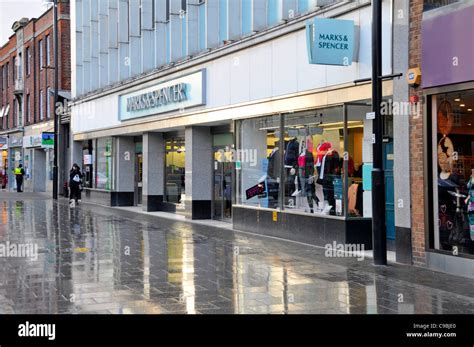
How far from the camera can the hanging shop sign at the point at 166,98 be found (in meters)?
17.9

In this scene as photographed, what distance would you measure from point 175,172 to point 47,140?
12.3m

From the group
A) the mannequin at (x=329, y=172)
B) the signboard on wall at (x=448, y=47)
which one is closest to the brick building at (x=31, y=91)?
the mannequin at (x=329, y=172)

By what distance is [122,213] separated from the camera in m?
21.6

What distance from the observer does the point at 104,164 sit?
26781 mm

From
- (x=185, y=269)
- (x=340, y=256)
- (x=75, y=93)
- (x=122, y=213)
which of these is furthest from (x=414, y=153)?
(x=75, y=93)

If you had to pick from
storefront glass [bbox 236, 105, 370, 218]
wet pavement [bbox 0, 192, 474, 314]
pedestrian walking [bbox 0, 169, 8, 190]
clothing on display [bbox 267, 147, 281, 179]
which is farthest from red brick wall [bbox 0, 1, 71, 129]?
clothing on display [bbox 267, 147, 281, 179]

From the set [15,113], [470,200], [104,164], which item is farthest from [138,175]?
[15,113]

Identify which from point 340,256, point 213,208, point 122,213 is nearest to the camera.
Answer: point 340,256

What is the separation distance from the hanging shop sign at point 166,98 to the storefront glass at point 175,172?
4.88 feet

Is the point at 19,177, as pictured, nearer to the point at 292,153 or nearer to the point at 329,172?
the point at 292,153

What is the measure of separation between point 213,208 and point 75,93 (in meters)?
13.7

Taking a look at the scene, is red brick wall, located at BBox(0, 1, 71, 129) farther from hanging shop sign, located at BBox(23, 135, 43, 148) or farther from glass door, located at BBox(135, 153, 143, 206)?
glass door, located at BBox(135, 153, 143, 206)
